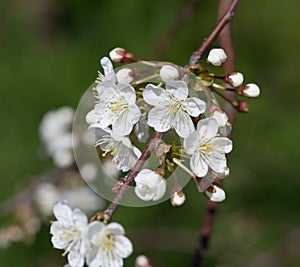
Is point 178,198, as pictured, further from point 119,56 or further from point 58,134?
point 58,134

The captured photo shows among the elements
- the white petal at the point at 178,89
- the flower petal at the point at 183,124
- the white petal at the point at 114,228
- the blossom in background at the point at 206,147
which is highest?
the white petal at the point at 178,89

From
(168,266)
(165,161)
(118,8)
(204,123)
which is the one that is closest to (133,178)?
(165,161)

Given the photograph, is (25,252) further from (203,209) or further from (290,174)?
(290,174)

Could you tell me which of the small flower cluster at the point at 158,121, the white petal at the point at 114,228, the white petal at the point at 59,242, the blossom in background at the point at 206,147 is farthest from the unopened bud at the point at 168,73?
the white petal at the point at 59,242

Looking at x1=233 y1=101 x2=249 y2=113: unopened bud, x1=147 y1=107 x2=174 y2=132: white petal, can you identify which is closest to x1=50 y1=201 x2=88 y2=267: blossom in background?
x1=147 y1=107 x2=174 y2=132: white petal

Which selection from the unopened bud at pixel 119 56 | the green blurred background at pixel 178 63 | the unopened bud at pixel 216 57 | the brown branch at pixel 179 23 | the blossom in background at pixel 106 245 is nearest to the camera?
the blossom in background at pixel 106 245

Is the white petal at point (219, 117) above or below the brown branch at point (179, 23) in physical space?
below

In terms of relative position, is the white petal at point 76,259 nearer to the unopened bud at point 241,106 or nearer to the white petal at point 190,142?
the white petal at point 190,142

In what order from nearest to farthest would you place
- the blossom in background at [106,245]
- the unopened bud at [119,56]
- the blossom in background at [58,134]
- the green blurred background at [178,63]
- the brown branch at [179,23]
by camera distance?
the blossom in background at [106,245], the unopened bud at [119,56], the blossom in background at [58,134], the brown branch at [179,23], the green blurred background at [178,63]

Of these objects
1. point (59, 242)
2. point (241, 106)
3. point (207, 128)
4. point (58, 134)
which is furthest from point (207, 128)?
point (58, 134)
